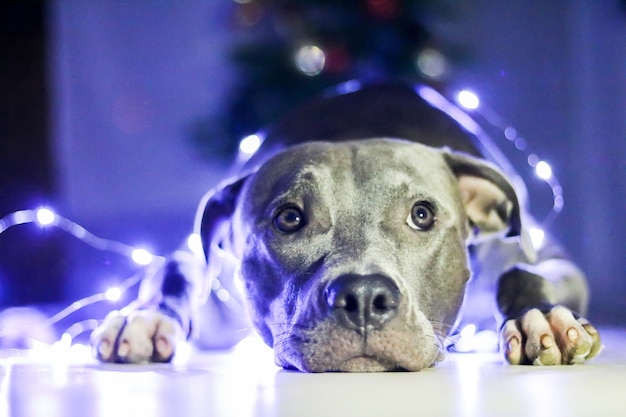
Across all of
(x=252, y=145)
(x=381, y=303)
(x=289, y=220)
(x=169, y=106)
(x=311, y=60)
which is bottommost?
(x=381, y=303)

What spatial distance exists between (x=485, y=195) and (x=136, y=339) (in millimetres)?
1108

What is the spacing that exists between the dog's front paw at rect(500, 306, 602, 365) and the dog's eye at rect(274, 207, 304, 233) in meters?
0.62

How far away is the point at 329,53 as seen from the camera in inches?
188

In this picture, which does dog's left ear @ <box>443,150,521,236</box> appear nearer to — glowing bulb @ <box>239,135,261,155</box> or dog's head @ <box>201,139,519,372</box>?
dog's head @ <box>201,139,519,372</box>

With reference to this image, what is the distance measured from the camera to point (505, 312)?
8.59 feet

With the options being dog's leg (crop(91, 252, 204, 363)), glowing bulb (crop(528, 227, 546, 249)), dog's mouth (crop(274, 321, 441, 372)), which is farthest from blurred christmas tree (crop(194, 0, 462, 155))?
dog's mouth (crop(274, 321, 441, 372))

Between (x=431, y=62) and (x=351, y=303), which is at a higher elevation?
(x=431, y=62)

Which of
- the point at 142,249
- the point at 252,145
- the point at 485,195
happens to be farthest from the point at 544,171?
the point at 142,249

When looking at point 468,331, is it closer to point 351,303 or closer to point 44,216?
point 351,303

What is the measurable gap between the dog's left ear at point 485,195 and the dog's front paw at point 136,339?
958 mm

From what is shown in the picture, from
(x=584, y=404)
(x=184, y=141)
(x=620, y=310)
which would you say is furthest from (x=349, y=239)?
(x=184, y=141)

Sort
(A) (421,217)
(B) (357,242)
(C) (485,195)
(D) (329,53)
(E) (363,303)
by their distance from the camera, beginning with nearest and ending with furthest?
(E) (363,303) < (B) (357,242) < (A) (421,217) < (C) (485,195) < (D) (329,53)

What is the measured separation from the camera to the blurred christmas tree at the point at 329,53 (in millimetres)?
4742

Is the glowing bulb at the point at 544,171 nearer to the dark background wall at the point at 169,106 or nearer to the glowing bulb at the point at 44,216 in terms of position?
the glowing bulb at the point at 44,216
